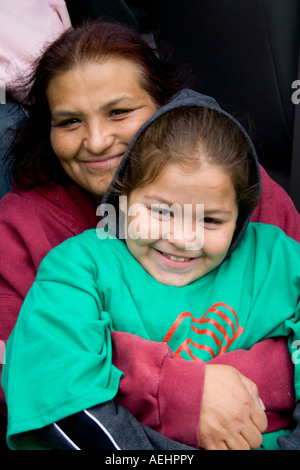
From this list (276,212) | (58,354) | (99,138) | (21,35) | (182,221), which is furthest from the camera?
(21,35)

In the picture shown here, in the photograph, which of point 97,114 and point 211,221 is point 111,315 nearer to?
point 211,221

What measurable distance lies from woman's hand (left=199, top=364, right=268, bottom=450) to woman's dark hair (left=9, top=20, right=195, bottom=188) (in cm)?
71

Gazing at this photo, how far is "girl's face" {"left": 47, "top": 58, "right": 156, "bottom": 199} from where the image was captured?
1366 mm

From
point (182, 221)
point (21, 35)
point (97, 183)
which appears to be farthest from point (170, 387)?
point (21, 35)

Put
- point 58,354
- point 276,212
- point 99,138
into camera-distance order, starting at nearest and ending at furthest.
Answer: point 58,354, point 99,138, point 276,212

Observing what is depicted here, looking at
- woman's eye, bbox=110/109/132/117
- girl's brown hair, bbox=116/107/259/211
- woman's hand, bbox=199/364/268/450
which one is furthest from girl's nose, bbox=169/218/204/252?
woman's eye, bbox=110/109/132/117

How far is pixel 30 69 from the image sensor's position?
1.67 meters

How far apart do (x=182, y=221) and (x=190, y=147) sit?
0.48 feet

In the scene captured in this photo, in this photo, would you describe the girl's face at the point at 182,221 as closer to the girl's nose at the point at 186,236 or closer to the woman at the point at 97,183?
the girl's nose at the point at 186,236

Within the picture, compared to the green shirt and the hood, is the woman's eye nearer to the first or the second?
the hood

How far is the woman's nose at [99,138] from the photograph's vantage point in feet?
4.48

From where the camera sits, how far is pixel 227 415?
3.53 ft

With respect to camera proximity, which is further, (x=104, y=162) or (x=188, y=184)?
(x=104, y=162)
